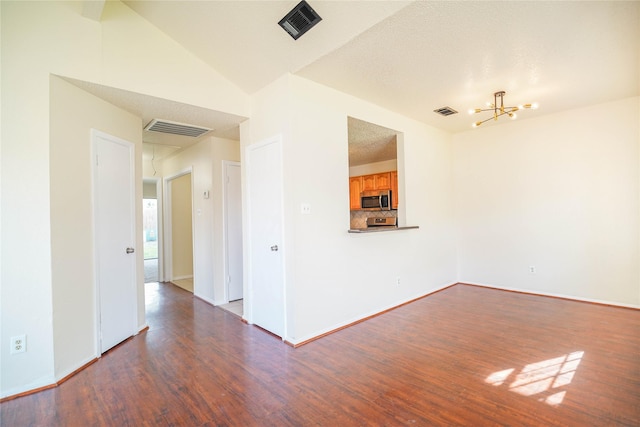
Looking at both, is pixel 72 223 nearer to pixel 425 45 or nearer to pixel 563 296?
pixel 425 45

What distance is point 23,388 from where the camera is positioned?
7.14 feet

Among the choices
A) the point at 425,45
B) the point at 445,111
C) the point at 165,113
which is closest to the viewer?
the point at 425,45

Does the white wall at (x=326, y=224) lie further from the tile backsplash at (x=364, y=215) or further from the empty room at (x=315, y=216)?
the tile backsplash at (x=364, y=215)

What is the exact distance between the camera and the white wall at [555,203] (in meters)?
3.83

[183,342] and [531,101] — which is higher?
[531,101]

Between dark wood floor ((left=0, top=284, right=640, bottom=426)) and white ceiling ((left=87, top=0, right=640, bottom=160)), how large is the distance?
2.68 m

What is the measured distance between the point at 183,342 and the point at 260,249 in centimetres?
121

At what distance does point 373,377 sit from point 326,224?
1510 mm

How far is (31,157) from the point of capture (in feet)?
7.38

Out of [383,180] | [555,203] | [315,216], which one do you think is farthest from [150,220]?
[555,203]

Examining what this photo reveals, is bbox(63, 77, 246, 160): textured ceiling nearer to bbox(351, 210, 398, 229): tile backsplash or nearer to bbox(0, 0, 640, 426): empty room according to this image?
bbox(0, 0, 640, 426): empty room

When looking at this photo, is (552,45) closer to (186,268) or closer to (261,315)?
(261,315)

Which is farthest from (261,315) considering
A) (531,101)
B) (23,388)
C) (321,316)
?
(531,101)

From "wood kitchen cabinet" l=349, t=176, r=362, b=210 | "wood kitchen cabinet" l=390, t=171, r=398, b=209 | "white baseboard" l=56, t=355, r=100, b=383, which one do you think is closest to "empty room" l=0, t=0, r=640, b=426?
"white baseboard" l=56, t=355, r=100, b=383
